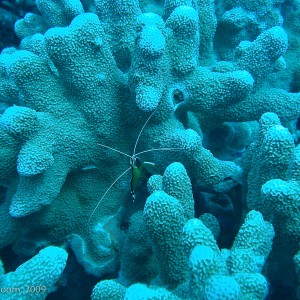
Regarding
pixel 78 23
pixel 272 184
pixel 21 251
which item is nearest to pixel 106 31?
pixel 78 23

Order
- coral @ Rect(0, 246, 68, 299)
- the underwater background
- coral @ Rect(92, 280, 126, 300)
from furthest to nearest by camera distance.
Result: the underwater background
coral @ Rect(92, 280, 126, 300)
coral @ Rect(0, 246, 68, 299)

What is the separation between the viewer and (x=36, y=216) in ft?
7.14

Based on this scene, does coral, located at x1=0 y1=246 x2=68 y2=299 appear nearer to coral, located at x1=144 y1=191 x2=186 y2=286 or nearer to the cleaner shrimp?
coral, located at x1=144 y1=191 x2=186 y2=286

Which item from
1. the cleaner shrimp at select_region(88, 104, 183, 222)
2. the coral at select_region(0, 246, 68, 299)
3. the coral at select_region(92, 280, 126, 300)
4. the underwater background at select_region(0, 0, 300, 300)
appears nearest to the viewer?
the coral at select_region(0, 246, 68, 299)

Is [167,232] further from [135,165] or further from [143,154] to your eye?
[143,154]

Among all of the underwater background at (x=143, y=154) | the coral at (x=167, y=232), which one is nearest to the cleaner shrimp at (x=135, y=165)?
the underwater background at (x=143, y=154)

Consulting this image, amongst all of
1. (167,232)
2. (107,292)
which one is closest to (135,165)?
(167,232)

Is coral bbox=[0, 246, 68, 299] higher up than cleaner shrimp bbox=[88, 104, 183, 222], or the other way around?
coral bbox=[0, 246, 68, 299]

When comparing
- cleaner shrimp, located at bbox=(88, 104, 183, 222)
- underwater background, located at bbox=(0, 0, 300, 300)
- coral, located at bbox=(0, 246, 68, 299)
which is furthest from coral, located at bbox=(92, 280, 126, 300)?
cleaner shrimp, located at bbox=(88, 104, 183, 222)

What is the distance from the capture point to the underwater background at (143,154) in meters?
1.54

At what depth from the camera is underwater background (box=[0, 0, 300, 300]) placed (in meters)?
1.54

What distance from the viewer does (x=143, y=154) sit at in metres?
2.22

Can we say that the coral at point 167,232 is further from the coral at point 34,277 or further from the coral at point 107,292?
the coral at point 34,277

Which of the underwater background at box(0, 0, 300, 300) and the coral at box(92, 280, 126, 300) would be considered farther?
the underwater background at box(0, 0, 300, 300)
